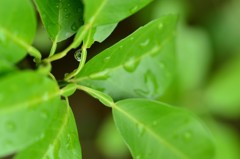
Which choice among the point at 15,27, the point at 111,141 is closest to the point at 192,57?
the point at 111,141

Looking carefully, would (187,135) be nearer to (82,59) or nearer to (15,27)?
(82,59)

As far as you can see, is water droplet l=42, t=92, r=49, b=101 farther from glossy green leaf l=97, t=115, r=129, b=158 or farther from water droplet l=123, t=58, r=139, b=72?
glossy green leaf l=97, t=115, r=129, b=158

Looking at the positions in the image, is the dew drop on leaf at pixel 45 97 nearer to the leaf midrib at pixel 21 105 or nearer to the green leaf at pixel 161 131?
the leaf midrib at pixel 21 105

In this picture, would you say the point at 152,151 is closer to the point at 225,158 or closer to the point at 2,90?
the point at 2,90

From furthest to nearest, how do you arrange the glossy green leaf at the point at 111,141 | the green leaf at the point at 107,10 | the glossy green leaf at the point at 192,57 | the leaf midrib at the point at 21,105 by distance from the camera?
the glossy green leaf at the point at 111,141
the glossy green leaf at the point at 192,57
the green leaf at the point at 107,10
the leaf midrib at the point at 21,105

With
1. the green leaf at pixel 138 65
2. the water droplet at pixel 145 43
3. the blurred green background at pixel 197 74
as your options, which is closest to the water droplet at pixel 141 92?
the green leaf at pixel 138 65

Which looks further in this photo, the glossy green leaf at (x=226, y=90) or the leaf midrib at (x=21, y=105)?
the glossy green leaf at (x=226, y=90)
